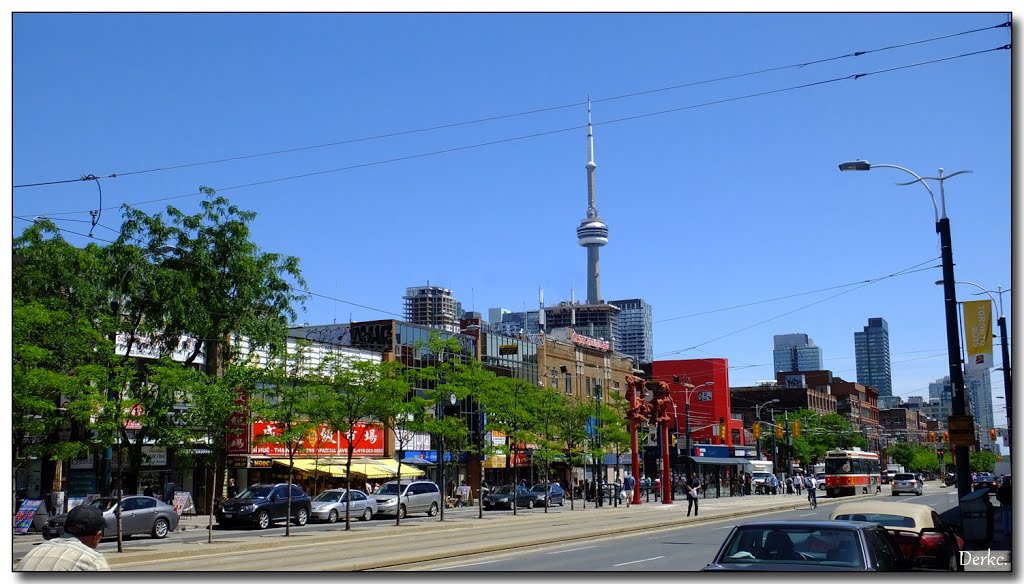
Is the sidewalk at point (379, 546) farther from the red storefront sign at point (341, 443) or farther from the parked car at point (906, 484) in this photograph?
the parked car at point (906, 484)

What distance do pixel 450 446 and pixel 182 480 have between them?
13736 mm

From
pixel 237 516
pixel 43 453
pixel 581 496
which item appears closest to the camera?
pixel 43 453

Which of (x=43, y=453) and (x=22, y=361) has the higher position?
(x=22, y=361)

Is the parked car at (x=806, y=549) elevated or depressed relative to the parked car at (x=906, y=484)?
elevated

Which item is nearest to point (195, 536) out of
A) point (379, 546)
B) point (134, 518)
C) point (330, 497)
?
point (134, 518)

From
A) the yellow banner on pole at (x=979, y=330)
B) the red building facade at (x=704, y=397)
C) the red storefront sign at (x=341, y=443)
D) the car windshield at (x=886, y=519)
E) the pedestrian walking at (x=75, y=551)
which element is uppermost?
the red building facade at (x=704, y=397)

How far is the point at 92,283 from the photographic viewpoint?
41781mm

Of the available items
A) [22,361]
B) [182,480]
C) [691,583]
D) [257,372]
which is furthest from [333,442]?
[691,583]

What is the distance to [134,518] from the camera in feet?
114

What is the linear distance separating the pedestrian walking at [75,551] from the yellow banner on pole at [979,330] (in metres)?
22.3

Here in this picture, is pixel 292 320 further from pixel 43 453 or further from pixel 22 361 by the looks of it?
pixel 22 361

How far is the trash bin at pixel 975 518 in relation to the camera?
23125mm

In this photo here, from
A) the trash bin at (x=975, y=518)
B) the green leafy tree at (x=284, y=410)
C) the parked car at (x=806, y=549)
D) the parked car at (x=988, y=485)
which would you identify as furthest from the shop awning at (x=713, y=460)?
the parked car at (x=806, y=549)

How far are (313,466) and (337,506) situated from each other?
12563 millimetres
